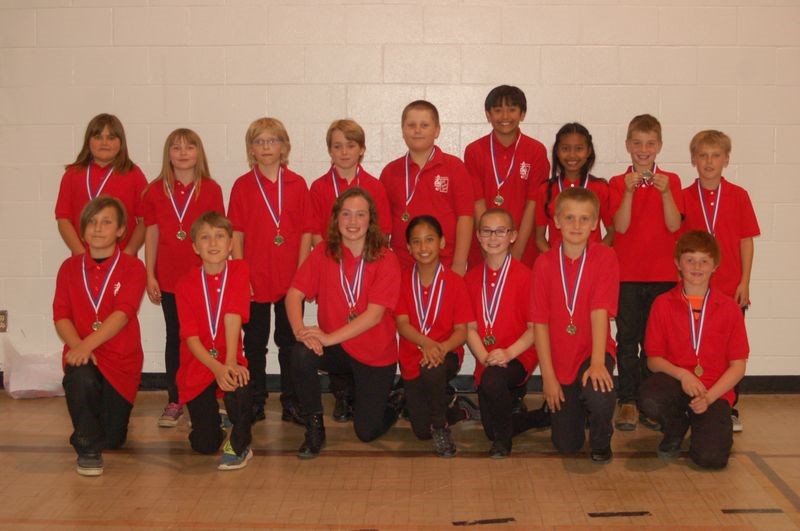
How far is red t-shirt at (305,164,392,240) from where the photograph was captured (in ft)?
15.0

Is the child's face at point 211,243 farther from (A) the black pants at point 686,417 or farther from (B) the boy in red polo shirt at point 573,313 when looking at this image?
(A) the black pants at point 686,417

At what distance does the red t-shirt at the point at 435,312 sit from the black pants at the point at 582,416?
57 cm

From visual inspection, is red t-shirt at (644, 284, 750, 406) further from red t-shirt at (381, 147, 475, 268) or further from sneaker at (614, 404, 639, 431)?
red t-shirt at (381, 147, 475, 268)

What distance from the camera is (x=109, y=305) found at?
4.21 meters

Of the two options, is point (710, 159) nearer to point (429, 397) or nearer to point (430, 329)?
point (430, 329)

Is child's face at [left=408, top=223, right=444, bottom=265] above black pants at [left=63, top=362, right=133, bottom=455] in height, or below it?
above

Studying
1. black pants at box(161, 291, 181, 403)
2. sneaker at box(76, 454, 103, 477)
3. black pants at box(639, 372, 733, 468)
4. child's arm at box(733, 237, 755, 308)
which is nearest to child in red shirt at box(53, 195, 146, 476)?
sneaker at box(76, 454, 103, 477)

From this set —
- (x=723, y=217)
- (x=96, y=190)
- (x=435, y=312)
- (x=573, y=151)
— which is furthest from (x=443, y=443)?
(x=96, y=190)

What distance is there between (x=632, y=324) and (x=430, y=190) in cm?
122

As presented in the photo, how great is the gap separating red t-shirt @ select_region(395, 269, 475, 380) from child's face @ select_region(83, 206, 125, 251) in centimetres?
133

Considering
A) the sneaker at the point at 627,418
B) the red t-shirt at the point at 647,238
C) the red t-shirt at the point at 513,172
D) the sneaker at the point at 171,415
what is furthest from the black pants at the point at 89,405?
the red t-shirt at the point at 647,238

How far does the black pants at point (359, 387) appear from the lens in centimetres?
420

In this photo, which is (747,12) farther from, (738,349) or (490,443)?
(490,443)

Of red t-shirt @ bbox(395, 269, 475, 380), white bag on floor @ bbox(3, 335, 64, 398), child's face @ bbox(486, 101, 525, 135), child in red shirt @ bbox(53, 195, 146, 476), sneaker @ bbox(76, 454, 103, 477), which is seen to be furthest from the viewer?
white bag on floor @ bbox(3, 335, 64, 398)
